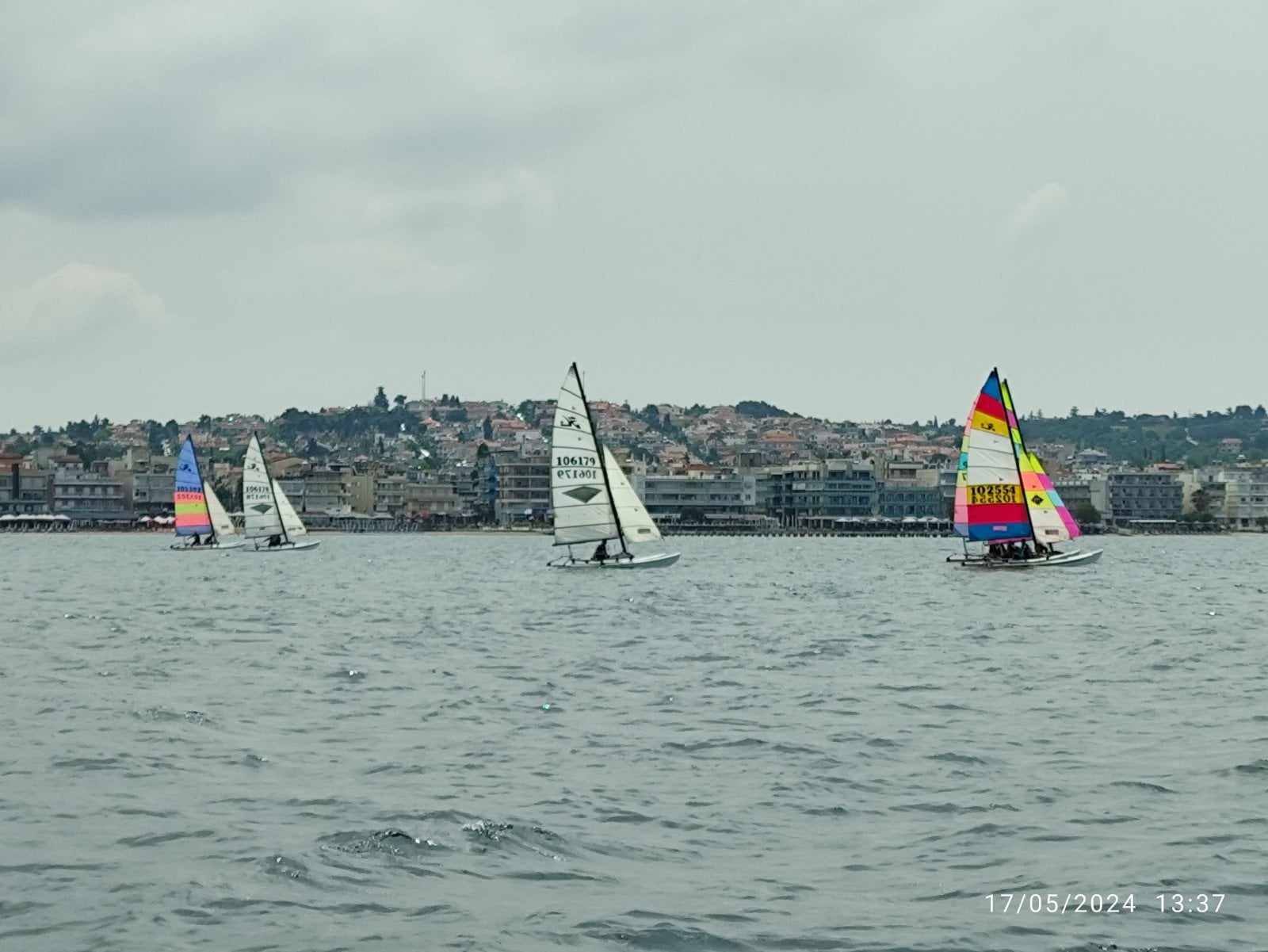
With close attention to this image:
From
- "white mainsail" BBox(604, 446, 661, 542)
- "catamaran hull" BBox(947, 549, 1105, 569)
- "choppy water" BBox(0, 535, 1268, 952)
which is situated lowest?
"choppy water" BBox(0, 535, 1268, 952)

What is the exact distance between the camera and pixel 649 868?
59.6 feet

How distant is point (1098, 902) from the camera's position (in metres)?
16.5

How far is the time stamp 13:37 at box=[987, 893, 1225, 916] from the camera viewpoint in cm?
1633

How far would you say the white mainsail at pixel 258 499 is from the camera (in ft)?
441

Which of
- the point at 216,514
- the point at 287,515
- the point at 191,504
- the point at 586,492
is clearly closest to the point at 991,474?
the point at 586,492

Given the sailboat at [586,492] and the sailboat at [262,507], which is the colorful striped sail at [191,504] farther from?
the sailboat at [586,492]

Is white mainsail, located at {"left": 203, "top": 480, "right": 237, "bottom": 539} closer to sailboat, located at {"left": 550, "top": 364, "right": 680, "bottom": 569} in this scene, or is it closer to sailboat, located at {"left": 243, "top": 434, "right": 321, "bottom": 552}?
sailboat, located at {"left": 243, "top": 434, "right": 321, "bottom": 552}

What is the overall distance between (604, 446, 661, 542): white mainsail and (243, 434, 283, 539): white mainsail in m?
44.6

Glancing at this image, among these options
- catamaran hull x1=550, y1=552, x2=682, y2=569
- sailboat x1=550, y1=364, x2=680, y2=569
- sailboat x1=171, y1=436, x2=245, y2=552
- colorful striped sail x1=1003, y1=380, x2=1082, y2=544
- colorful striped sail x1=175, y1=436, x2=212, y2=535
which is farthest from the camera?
sailboat x1=171, y1=436, x2=245, y2=552

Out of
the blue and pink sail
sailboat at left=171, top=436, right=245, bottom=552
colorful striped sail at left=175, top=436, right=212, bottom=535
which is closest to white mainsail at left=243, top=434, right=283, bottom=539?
colorful striped sail at left=175, top=436, right=212, bottom=535

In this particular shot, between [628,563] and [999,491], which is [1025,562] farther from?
[628,563]

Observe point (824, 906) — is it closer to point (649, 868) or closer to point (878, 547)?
point (649, 868)

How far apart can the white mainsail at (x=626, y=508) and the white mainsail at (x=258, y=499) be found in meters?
44.6

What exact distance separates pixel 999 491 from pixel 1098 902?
243 feet
